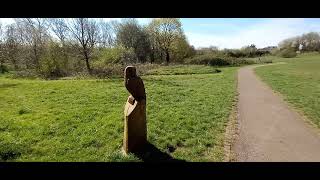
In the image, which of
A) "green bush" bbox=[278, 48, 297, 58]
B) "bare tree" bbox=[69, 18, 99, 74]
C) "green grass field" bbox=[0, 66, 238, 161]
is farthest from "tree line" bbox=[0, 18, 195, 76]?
"green bush" bbox=[278, 48, 297, 58]

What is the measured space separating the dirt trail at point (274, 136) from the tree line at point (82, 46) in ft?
76.8

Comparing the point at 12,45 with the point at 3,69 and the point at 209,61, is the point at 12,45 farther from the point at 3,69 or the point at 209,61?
the point at 209,61

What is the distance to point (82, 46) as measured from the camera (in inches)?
1334

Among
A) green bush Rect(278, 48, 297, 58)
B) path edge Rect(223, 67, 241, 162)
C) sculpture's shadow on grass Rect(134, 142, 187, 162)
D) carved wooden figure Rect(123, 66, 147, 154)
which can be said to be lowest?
path edge Rect(223, 67, 241, 162)

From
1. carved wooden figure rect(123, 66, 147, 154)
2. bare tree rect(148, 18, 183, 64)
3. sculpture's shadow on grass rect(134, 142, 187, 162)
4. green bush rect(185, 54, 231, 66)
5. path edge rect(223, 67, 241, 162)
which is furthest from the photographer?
bare tree rect(148, 18, 183, 64)

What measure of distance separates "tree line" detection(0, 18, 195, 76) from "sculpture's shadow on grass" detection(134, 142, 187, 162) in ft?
85.5

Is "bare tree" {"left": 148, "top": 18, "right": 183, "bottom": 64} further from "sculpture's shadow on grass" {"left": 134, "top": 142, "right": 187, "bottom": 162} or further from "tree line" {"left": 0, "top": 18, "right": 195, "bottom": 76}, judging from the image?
"sculpture's shadow on grass" {"left": 134, "top": 142, "right": 187, "bottom": 162}

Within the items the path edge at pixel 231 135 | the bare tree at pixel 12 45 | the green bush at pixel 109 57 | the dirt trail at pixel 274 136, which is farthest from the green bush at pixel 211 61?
the path edge at pixel 231 135

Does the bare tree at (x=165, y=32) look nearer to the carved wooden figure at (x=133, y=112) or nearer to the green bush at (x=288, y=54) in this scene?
the green bush at (x=288, y=54)

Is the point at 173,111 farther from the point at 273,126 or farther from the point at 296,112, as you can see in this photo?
the point at 296,112

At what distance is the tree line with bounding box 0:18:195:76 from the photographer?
110 ft

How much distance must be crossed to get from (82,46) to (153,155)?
29.4 metres

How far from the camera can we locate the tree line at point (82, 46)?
3362cm
